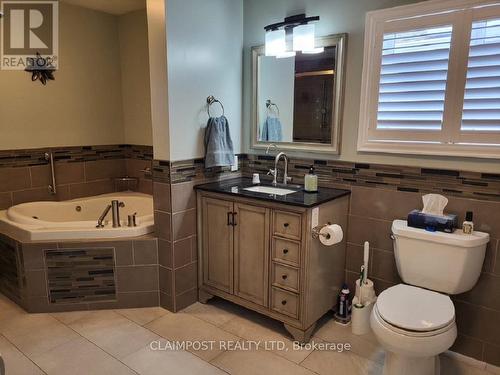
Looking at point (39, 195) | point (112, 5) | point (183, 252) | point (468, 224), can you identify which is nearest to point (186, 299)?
point (183, 252)

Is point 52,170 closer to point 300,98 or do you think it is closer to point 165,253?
point 165,253

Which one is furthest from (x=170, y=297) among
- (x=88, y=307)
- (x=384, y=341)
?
(x=384, y=341)

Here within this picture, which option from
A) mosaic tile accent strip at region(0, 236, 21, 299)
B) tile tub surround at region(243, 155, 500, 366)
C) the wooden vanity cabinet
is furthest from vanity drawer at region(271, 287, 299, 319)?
mosaic tile accent strip at region(0, 236, 21, 299)

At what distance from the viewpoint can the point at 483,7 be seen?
1886 millimetres

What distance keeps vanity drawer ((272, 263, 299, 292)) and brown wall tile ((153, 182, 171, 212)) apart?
83 centimetres

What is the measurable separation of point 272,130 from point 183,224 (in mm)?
985

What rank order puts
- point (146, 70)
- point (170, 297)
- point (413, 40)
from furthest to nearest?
point (146, 70)
point (170, 297)
point (413, 40)

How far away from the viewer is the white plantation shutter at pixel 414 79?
206 cm

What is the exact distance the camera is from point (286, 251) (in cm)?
218

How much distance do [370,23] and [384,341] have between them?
181cm

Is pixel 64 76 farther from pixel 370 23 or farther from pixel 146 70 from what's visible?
pixel 370 23

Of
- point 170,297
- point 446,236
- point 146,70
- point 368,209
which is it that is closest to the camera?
point 446,236

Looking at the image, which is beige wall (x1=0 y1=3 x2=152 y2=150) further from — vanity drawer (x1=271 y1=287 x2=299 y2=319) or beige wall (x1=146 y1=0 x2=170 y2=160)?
vanity drawer (x1=271 y1=287 x2=299 y2=319)

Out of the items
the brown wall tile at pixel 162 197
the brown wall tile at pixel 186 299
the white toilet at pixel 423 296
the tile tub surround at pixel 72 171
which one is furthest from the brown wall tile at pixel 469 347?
the tile tub surround at pixel 72 171
